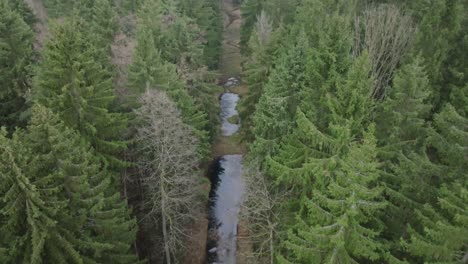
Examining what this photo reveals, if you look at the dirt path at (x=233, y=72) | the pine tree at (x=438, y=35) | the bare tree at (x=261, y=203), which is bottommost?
the dirt path at (x=233, y=72)

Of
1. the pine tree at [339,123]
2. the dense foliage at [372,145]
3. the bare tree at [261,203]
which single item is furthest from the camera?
the bare tree at [261,203]

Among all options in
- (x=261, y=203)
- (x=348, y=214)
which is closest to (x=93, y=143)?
(x=261, y=203)

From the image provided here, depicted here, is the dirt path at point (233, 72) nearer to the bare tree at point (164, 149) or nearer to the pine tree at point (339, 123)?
the bare tree at point (164, 149)

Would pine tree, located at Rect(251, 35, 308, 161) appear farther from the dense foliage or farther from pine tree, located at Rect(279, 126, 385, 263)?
pine tree, located at Rect(279, 126, 385, 263)

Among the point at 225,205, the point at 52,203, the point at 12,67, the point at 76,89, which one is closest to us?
the point at 52,203

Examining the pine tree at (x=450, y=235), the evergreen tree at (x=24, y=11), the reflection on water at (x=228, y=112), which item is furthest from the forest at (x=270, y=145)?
the evergreen tree at (x=24, y=11)

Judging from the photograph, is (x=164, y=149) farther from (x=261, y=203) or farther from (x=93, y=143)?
(x=261, y=203)

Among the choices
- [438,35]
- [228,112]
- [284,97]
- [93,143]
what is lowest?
[228,112]

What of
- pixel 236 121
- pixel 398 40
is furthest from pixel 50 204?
pixel 236 121
